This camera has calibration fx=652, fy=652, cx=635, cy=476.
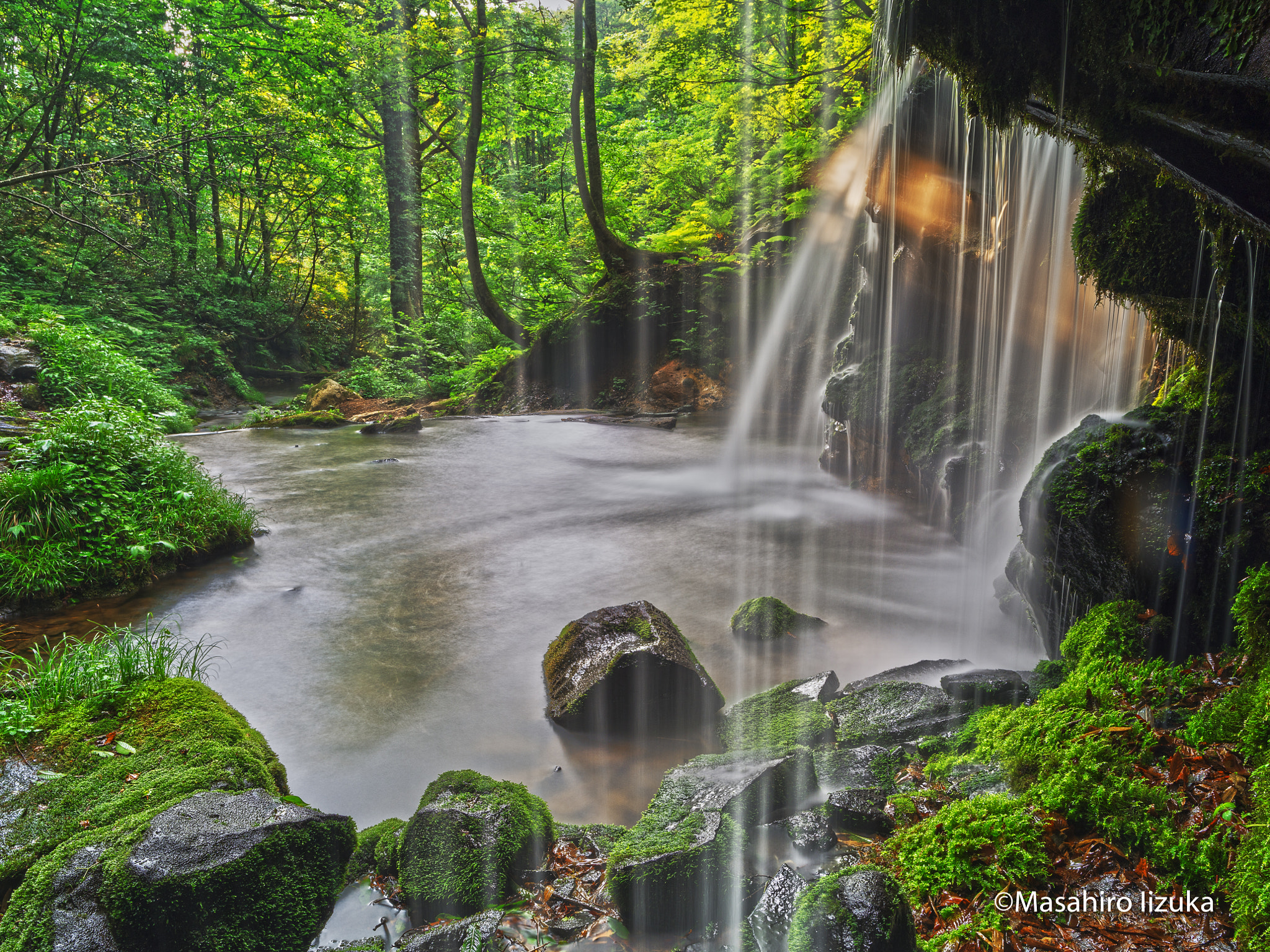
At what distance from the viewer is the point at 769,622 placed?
614 cm

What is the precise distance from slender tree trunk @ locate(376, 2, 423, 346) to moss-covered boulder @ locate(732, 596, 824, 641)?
1989 centimetres

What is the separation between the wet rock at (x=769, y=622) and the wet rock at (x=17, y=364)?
1322cm

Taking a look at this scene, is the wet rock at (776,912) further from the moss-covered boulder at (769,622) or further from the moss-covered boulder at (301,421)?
the moss-covered boulder at (301,421)

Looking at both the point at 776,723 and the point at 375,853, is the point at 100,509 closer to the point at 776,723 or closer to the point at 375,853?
the point at 375,853

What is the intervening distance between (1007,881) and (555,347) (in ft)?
58.8

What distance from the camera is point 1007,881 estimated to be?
2.40 meters

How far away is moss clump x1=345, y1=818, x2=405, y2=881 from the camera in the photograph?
10.4 feet

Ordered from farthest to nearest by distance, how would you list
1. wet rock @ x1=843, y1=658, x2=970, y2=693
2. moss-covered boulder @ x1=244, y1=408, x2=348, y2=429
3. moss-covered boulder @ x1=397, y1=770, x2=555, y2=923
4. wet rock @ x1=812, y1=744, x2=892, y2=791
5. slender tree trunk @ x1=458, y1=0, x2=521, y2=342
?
→ slender tree trunk @ x1=458, y1=0, x2=521, y2=342 → moss-covered boulder @ x1=244, y1=408, x2=348, y2=429 → wet rock @ x1=843, y1=658, x2=970, y2=693 → wet rock @ x1=812, y1=744, x2=892, y2=791 → moss-covered boulder @ x1=397, y1=770, x2=555, y2=923

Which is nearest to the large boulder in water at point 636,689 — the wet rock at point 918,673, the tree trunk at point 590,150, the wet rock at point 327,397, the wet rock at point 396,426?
the wet rock at point 918,673

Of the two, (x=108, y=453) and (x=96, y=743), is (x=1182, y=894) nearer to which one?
(x=96, y=743)

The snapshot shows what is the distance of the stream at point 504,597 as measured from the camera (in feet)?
15.0

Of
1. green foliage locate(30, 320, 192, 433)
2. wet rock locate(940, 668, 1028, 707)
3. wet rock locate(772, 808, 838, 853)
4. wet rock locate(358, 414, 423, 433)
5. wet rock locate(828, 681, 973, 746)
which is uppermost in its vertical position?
green foliage locate(30, 320, 192, 433)

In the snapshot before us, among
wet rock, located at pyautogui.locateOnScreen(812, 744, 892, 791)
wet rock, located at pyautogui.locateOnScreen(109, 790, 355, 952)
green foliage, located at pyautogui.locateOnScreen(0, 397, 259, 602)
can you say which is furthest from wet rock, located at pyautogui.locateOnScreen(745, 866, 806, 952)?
green foliage, located at pyautogui.locateOnScreen(0, 397, 259, 602)

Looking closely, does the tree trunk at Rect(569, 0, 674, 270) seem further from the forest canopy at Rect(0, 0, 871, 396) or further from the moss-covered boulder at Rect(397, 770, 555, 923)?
the moss-covered boulder at Rect(397, 770, 555, 923)
